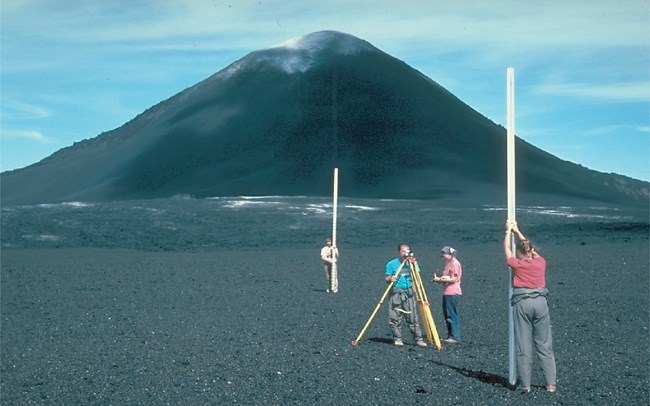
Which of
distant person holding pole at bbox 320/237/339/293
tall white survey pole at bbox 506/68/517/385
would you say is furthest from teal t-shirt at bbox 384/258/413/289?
distant person holding pole at bbox 320/237/339/293

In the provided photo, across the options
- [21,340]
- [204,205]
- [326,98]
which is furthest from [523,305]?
[326,98]

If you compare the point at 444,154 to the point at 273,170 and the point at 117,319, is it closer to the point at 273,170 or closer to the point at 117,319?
the point at 273,170

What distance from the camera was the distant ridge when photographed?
501 feet

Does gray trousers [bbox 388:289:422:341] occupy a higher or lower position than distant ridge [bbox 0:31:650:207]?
lower

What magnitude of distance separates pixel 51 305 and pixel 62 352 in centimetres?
887

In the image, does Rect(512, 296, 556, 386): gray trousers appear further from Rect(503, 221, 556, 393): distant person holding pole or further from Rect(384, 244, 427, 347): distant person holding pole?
Rect(384, 244, 427, 347): distant person holding pole

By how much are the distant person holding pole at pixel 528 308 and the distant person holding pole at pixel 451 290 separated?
4.09 m

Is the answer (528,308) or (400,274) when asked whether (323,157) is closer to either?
(400,274)

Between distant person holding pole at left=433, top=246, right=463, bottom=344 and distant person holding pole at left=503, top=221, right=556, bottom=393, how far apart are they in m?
4.09

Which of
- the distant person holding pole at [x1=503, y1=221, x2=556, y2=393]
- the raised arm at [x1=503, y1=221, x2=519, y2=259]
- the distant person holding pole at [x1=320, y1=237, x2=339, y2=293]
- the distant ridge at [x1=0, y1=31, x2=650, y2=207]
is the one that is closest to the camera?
the distant person holding pole at [x1=503, y1=221, x2=556, y2=393]

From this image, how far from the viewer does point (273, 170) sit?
16250cm

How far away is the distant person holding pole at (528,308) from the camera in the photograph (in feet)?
43.7

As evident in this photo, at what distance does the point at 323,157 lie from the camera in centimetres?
16925

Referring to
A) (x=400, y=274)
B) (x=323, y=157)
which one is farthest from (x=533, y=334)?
(x=323, y=157)
